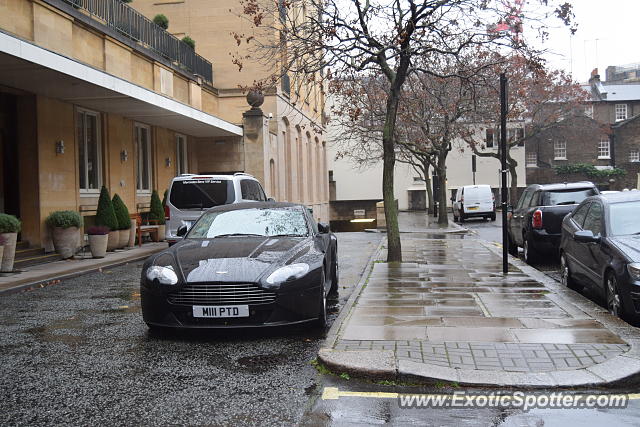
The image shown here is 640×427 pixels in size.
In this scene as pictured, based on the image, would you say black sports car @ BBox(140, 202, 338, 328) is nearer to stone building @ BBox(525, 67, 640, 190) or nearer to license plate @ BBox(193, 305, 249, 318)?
license plate @ BBox(193, 305, 249, 318)

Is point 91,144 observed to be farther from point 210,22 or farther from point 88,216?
point 210,22

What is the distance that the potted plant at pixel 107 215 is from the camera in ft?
54.9

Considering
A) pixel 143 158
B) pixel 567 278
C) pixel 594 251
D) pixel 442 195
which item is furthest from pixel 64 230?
pixel 442 195

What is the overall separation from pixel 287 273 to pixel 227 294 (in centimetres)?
66

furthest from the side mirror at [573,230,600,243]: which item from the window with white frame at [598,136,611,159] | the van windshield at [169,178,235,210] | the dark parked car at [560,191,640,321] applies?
the window with white frame at [598,136,611,159]

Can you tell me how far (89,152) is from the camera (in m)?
18.5

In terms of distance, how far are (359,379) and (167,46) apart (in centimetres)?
2104

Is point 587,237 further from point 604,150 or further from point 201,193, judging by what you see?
point 604,150

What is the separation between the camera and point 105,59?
1853 centimetres

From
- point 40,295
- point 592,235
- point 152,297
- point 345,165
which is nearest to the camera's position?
point 152,297

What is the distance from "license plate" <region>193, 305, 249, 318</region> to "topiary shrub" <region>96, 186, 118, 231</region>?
11.1m

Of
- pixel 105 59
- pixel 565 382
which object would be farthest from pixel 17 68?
pixel 565 382

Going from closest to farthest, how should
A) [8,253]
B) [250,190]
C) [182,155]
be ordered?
[8,253] < [250,190] < [182,155]

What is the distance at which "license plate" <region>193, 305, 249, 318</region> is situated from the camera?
6566 millimetres
